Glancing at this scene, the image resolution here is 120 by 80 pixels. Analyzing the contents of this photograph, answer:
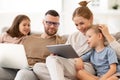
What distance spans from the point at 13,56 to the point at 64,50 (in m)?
0.44

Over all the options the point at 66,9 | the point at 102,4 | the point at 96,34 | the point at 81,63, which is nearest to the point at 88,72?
the point at 81,63

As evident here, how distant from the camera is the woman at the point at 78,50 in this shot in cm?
194

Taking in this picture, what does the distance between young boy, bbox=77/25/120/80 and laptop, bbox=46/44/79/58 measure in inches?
5.1

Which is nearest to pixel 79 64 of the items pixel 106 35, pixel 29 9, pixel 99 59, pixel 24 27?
pixel 99 59

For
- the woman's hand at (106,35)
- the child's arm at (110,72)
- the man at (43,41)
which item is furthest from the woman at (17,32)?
the child's arm at (110,72)

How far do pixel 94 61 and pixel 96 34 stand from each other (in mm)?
229

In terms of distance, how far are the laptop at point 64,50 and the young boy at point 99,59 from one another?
0.43 ft

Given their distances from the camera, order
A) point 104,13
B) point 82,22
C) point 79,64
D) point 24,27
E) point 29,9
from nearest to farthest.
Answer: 1. point 79,64
2. point 82,22
3. point 24,27
4. point 104,13
5. point 29,9

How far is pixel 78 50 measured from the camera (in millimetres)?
2346

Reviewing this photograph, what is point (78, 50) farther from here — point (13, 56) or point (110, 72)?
point (13, 56)

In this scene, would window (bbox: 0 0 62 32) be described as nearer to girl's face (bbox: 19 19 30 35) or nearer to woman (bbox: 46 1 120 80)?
girl's face (bbox: 19 19 30 35)

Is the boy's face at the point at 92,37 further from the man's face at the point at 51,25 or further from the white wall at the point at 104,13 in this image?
the white wall at the point at 104,13

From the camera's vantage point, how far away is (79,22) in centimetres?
230

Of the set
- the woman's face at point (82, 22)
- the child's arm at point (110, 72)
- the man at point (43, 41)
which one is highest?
the woman's face at point (82, 22)
